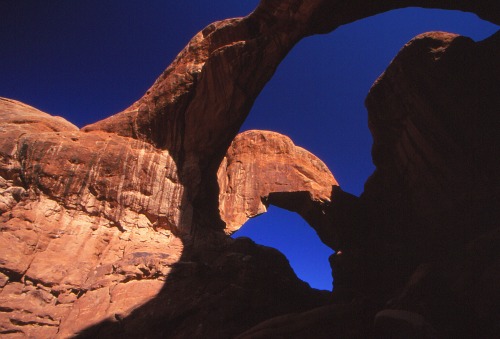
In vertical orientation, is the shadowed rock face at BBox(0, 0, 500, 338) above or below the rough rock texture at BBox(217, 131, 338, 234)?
below

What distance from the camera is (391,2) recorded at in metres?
14.2

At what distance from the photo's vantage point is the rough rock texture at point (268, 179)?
24.4 meters

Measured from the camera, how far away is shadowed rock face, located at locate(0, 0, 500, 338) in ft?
30.5

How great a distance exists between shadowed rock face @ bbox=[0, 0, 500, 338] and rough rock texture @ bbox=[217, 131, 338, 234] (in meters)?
6.00

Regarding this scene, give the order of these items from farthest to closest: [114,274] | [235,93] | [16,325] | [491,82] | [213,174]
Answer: [213,174] < [235,93] < [491,82] < [114,274] < [16,325]

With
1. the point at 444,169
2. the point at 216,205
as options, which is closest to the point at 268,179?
the point at 216,205

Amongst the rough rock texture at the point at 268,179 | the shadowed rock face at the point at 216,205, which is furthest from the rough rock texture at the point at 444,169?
the rough rock texture at the point at 268,179

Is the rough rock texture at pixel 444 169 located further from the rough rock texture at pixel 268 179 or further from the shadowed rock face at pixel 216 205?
the rough rock texture at pixel 268 179

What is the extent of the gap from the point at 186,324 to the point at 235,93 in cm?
1070

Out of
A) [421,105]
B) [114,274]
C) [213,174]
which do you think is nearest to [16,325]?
[114,274]

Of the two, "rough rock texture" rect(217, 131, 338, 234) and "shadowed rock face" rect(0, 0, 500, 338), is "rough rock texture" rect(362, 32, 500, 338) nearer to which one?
"shadowed rock face" rect(0, 0, 500, 338)

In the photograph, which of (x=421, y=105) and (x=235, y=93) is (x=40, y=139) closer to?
(x=235, y=93)

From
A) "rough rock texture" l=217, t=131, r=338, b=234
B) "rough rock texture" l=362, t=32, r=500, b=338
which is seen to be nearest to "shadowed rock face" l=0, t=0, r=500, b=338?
"rough rock texture" l=362, t=32, r=500, b=338

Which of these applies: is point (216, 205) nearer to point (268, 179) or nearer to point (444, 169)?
point (268, 179)
